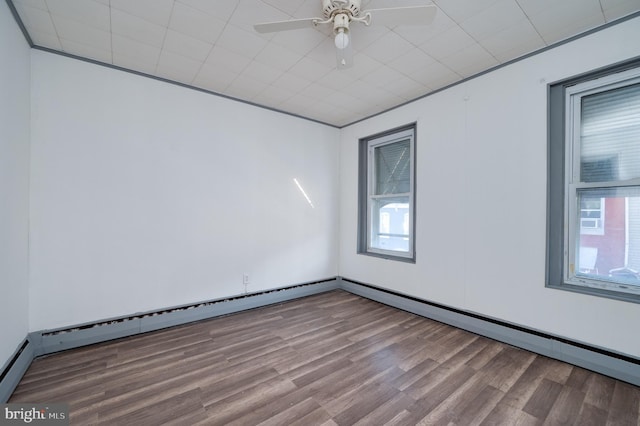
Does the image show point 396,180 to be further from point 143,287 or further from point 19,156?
point 19,156

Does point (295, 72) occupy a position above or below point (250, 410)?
above

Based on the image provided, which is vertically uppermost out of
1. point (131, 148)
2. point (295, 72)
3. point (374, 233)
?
point (295, 72)

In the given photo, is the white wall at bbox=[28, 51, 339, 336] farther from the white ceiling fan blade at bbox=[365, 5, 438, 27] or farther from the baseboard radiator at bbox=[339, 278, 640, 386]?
the white ceiling fan blade at bbox=[365, 5, 438, 27]

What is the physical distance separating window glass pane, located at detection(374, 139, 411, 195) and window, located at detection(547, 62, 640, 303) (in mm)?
1738

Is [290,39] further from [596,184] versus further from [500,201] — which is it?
[596,184]

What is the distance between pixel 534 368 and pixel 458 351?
0.59 metres

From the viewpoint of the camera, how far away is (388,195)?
4.21m

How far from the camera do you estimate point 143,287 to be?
2.95 metres

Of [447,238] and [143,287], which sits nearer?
[143,287]

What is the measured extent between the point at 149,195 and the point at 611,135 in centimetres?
457

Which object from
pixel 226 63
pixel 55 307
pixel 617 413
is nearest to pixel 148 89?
pixel 226 63

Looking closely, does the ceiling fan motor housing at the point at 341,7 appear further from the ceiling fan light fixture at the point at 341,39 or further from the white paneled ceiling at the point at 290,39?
the white paneled ceiling at the point at 290,39

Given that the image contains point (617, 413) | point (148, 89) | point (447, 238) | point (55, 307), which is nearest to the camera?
point (617, 413)

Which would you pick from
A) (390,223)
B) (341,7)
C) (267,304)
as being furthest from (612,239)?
(267,304)
